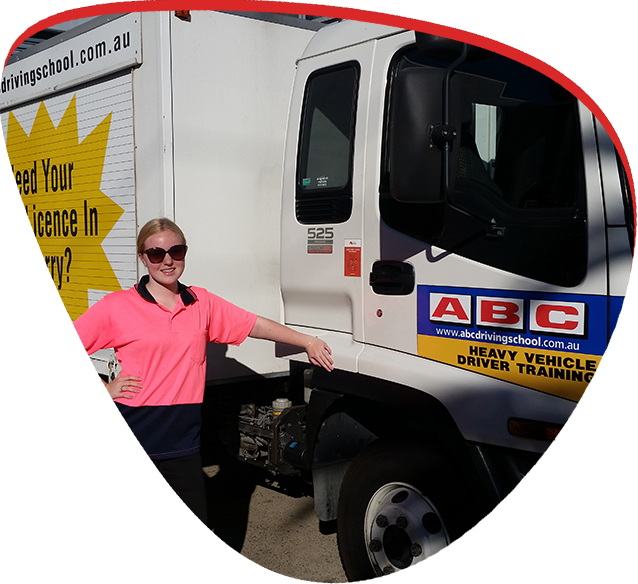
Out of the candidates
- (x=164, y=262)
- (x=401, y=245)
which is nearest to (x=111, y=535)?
(x=164, y=262)

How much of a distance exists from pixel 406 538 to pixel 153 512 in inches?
42.7

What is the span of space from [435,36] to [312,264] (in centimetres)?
140

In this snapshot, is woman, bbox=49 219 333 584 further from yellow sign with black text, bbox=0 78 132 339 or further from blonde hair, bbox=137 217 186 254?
yellow sign with black text, bbox=0 78 132 339

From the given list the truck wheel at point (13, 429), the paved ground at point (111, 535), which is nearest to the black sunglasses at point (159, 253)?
the paved ground at point (111, 535)

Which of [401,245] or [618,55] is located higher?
[618,55]

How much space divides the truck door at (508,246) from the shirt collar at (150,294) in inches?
33.3

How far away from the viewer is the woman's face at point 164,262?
11.1 ft

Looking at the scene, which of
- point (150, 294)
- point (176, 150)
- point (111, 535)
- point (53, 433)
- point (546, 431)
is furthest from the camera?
point (53, 433)

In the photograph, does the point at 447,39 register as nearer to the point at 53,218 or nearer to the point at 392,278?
the point at 392,278

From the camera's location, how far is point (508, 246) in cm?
316

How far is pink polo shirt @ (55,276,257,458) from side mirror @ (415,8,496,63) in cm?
143

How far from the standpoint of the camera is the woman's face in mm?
3371

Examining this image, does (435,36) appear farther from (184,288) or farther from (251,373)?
(251,373)

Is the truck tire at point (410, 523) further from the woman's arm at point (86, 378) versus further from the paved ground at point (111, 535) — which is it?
the woman's arm at point (86, 378)
